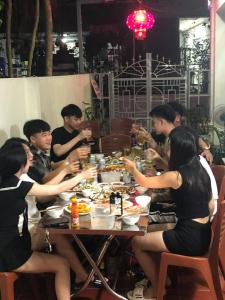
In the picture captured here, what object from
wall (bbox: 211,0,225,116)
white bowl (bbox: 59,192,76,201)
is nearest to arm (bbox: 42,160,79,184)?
white bowl (bbox: 59,192,76,201)

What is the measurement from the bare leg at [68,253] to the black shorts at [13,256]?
455 mm

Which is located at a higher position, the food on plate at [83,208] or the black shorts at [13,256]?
the food on plate at [83,208]

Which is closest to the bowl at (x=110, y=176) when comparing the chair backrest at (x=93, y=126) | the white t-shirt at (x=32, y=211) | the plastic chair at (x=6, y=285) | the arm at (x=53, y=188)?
the arm at (x=53, y=188)

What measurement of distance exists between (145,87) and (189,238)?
18.4ft

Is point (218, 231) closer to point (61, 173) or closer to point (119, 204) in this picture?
point (119, 204)

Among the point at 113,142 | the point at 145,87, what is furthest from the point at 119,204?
the point at 145,87

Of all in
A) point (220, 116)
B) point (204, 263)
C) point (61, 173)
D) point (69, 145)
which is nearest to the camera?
point (204, 263)

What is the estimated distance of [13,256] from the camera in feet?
8.24

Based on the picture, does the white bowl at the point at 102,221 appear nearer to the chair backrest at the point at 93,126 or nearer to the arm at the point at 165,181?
the arm at the point at 165,181

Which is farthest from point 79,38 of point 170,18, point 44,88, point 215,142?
point 215,142

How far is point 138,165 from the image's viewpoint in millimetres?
3777

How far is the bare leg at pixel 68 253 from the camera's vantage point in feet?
9.73

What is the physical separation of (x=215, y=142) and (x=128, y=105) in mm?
2357

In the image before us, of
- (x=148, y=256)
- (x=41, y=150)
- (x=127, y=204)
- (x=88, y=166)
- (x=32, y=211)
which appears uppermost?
(x=41, y=150)
